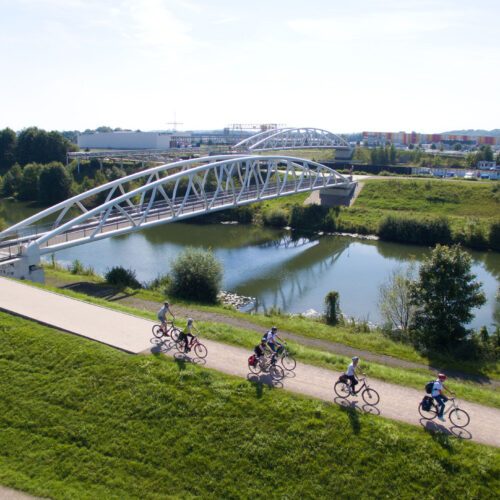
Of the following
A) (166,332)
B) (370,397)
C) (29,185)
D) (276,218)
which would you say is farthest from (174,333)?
(29,185)

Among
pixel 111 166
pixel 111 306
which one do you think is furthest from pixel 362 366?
pixel 111 166

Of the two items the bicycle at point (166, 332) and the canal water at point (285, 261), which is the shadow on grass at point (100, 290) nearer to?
the canal water at point (285, 261)

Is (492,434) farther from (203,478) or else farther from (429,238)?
(429,238)

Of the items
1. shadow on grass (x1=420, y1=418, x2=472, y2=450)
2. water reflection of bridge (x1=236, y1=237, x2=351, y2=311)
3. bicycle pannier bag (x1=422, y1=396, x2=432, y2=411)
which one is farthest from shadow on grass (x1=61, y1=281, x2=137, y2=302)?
shadow on grass (x1=420, y1=418, x2=472, y2=450)

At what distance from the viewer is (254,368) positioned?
464 inches

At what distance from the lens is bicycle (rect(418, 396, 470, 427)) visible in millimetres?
10070

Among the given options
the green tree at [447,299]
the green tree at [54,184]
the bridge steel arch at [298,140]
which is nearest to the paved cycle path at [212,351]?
the green tree at [447,299]

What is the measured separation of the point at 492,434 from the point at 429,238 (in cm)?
3147

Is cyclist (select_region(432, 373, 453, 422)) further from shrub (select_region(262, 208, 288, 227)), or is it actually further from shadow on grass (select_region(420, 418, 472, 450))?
shrub (select_region(262, 208, 288, 227))

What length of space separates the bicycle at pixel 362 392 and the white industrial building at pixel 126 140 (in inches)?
3210

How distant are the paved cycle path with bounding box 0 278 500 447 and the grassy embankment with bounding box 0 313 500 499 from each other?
Result: 469mm

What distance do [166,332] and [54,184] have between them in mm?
46619

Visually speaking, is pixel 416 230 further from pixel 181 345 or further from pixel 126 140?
pixel 126 140

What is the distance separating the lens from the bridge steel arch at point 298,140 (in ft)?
244
